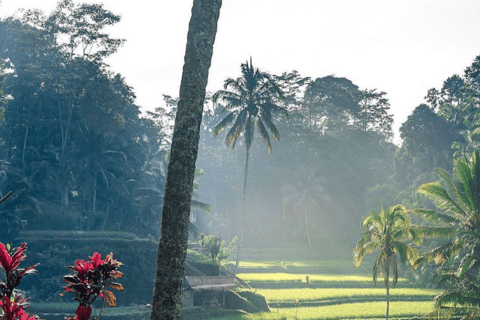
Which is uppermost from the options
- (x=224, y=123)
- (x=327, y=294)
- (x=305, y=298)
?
(x=224, y=123)

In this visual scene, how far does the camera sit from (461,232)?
21.9m

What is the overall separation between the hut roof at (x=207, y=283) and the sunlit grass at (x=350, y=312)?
8.62 feet

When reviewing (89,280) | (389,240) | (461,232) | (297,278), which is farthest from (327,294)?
(89,280)

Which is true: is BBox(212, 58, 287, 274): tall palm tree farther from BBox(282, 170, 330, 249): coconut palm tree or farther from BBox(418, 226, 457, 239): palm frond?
BBox(282, 170, 330, 249): coconut palm tree

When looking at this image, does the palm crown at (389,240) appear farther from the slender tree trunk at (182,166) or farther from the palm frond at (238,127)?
the slender tree trunk at (182,166)

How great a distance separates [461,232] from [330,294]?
1975 cm

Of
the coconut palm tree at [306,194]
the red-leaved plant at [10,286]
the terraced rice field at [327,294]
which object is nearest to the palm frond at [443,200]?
the terraced rice field at [327,294]

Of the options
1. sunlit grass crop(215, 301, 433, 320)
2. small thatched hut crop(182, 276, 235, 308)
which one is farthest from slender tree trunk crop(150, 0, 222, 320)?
small thatched hut crop(182, 276, 235, 308)

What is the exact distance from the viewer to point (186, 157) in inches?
291

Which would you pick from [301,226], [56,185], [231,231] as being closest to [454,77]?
[301,226]

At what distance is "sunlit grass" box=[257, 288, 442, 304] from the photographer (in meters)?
39.0

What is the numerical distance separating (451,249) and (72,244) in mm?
27313

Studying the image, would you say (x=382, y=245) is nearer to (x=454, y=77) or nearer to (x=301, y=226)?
(x=301, y=226)

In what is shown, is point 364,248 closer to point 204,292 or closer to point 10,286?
point 204,292
